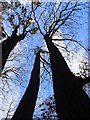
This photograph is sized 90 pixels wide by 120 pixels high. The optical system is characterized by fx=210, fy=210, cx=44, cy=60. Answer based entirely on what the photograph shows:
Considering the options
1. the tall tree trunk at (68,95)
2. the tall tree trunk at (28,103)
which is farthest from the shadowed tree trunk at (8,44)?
the tall tree trunk at (68,95)

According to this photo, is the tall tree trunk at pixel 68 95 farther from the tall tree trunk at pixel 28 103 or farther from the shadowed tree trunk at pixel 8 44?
the shadowed tree trunk at pixel 8 44

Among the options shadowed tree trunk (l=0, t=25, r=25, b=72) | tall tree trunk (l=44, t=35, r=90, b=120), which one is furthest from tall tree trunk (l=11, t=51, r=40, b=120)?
shadowed tree trunk (l=0, t=25, r=25, b=72)

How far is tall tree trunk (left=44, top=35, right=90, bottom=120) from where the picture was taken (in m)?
5.52

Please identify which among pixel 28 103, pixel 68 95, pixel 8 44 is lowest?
pixel 28 103

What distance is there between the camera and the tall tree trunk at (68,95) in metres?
5.52

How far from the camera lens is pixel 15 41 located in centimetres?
773

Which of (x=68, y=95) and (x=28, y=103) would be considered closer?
(x=68, y=95)

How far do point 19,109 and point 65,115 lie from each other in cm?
164

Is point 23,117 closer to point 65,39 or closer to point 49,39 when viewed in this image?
point 49,39

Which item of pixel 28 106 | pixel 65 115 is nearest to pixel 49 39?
pixel 28 106

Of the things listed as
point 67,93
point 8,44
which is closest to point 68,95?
point 67,93

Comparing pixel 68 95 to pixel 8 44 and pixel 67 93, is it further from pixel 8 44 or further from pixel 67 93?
pixel 8 44

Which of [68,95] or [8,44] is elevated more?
[8,44]

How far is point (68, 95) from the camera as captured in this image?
235 inches
